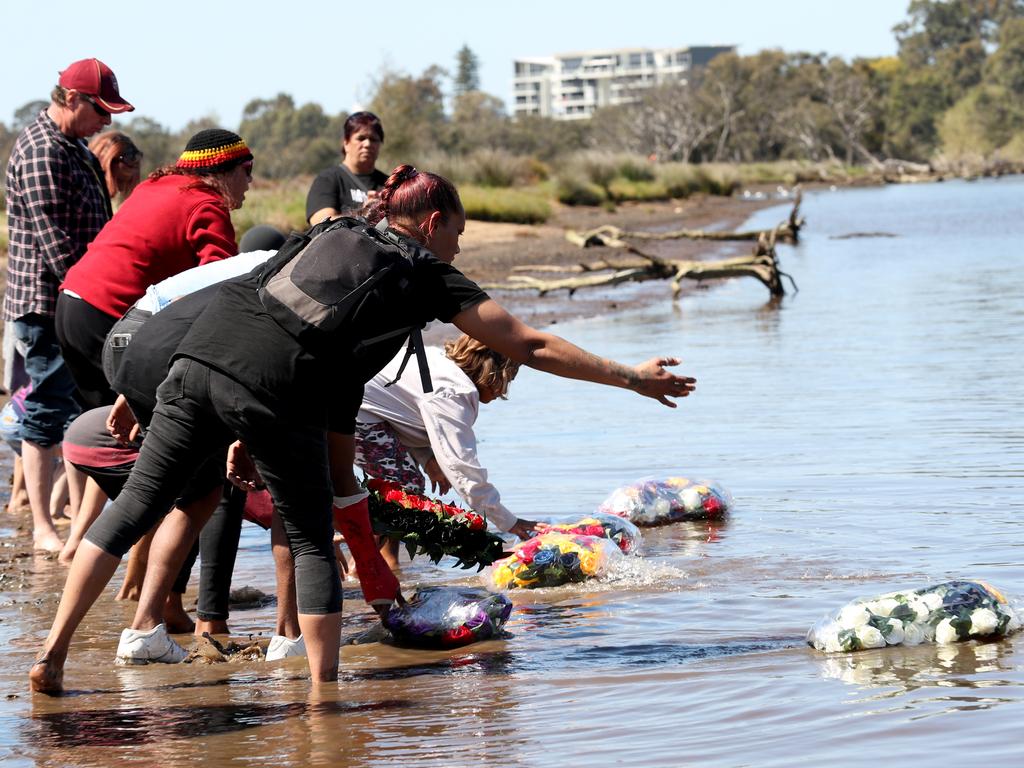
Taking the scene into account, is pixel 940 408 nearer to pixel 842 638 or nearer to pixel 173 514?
pixel 842 638

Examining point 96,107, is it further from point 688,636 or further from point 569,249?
point 569,249

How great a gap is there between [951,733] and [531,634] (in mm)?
1835

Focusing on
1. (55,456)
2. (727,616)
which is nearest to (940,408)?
(727,616)

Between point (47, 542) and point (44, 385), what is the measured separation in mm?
748

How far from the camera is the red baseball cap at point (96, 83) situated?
611 cm

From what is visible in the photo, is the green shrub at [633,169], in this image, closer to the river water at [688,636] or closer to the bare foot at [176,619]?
the river water at [688,636]

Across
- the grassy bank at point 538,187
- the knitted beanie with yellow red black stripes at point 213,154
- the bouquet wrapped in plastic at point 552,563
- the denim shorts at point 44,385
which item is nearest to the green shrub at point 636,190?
the grassy bank at point 538,187

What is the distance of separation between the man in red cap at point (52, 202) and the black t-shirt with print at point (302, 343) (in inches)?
90.0

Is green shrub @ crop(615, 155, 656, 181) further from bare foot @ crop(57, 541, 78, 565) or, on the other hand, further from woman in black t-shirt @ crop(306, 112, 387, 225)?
bare foot @ crop(57, 541, 78, 565)

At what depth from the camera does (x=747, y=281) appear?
80.8 ft

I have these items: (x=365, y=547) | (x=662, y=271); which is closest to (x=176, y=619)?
(x=365, y=547)

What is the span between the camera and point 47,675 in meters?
4.48

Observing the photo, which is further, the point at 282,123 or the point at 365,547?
the point at 282,123

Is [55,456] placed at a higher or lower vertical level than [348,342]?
lower
